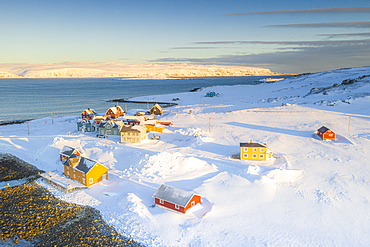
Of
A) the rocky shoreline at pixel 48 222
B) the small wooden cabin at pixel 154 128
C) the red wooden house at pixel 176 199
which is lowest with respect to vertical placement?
the rocky shoreline at pixel 48 222

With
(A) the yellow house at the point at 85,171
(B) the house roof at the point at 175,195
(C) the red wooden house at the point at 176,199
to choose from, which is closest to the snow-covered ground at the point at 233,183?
(C) the red wooden house at the point at 176,199

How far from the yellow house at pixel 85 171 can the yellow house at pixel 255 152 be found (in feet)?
53.7

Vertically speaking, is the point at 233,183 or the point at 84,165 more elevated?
the point at 84,165

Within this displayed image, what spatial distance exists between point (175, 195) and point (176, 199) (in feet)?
1.38

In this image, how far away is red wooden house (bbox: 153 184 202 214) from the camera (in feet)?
78.1

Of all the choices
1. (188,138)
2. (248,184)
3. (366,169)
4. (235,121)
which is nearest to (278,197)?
(248,184)

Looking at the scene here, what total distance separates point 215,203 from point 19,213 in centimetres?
1726

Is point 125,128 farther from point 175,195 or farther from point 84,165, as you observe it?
point 175,195

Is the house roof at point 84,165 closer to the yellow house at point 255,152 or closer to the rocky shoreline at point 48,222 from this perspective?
the rocky shoreline at point 48,222

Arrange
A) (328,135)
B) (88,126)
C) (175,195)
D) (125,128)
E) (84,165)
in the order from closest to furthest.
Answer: (175,195) → (84,165) → (328,135) → (125,128) → (88,126)

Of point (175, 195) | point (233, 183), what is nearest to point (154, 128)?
point (233, 183)

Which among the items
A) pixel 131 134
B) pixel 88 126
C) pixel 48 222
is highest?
pixel 131 134

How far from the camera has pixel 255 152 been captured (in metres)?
34.0

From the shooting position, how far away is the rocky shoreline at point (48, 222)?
68.6 feet
